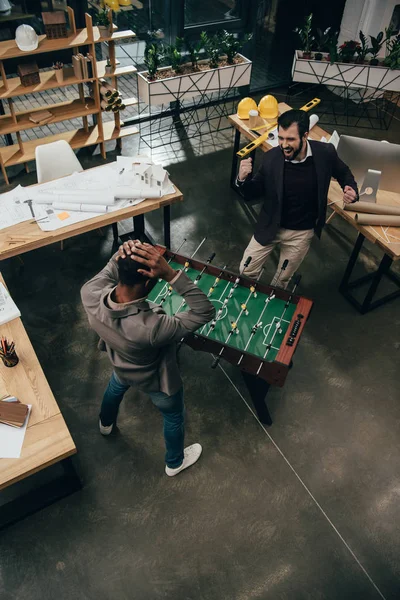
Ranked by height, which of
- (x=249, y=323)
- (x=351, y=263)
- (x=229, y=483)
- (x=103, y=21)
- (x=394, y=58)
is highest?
(x=103, y=21)

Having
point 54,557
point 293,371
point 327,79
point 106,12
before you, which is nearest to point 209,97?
point 327,79

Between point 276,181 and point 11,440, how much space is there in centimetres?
242

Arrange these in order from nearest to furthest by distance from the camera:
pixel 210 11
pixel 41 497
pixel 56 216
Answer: pixel 41 497
pixel 56 216
pixel 210 11

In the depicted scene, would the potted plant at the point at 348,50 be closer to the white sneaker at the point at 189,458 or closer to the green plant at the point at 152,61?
the green plant at the point at 152,61

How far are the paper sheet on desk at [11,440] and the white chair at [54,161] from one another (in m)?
2.47

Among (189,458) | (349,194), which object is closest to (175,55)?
(349,194)

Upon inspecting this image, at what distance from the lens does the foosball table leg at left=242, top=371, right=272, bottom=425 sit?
340 centimetres

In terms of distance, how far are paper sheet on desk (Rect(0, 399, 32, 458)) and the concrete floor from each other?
0.83 m

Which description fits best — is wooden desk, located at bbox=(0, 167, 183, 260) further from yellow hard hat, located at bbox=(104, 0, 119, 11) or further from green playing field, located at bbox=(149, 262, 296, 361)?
yellow hard hat, located at bbox=(104, 0, 119, 11)

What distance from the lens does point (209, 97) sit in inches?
268

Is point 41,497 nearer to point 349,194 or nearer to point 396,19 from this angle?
point 349,194

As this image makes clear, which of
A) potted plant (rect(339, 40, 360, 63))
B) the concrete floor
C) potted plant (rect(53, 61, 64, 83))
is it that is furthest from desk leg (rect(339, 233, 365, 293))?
potted plant (rect(53, 61, 64, 83))

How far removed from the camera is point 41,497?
308cm

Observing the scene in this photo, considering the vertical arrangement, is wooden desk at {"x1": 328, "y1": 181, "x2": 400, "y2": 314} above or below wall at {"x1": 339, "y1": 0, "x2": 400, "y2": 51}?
below
